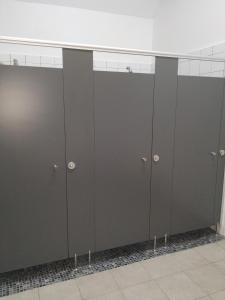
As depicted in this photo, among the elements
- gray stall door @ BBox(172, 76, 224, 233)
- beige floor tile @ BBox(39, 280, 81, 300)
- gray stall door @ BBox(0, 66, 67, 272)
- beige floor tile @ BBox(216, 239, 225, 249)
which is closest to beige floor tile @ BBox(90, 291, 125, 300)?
beige floor tile @ BBox(39, 280, 81, 300)

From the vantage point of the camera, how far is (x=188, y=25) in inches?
100

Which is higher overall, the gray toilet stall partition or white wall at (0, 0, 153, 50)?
white wall at (0, 0, 153, 50)

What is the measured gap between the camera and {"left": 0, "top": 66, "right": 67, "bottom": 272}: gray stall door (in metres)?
1.54

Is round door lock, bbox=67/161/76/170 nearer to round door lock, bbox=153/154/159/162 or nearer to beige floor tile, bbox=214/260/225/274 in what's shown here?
round door lock, bbox=153/154/159/162

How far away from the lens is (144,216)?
2037 mm

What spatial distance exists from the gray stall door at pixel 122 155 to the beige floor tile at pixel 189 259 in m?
0.41

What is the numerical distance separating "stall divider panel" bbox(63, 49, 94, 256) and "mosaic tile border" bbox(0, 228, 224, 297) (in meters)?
0.16

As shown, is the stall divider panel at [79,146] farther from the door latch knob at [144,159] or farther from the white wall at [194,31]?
the white wall at [194,31]

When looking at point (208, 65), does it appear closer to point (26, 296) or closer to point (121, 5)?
point (121, 5)

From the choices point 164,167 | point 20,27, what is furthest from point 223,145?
point 20,27

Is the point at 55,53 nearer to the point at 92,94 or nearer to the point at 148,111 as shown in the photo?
the point at 92,94

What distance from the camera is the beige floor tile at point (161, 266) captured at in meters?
1.85

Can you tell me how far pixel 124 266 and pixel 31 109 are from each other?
1.42m

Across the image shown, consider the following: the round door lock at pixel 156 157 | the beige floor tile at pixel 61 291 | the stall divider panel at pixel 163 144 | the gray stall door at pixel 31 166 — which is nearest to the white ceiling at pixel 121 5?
the stall divider panel at pixel 163 144
